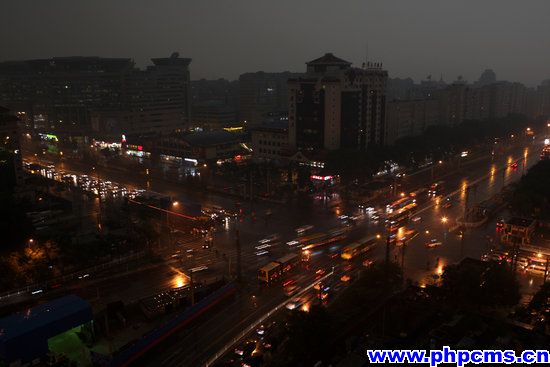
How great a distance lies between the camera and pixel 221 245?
3788 cm

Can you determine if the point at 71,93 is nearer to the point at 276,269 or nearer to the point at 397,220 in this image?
the point at 397,220

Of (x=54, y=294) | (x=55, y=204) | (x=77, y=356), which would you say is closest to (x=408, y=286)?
(x=77, y=356)

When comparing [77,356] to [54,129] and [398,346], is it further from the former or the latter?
[54,129]

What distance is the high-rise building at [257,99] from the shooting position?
124688mm

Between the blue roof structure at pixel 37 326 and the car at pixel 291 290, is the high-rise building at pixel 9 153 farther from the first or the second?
the car at pixel 291 290

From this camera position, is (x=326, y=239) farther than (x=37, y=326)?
Yes

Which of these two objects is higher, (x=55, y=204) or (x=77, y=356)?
(x=55, y=204)

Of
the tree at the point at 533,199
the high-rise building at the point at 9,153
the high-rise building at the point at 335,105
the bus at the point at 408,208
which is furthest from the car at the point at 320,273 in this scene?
the high-rise building at the point at 335,105

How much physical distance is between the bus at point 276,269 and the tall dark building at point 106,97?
74.5 meters

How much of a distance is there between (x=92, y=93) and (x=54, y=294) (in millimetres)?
88196

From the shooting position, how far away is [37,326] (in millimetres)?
22969

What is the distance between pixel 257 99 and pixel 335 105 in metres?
62.7

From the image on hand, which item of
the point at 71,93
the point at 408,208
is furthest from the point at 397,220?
the point at 71,93

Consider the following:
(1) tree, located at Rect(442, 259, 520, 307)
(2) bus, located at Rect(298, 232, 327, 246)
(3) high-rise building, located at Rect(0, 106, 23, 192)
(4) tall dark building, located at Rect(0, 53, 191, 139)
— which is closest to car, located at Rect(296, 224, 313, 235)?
(2) bus, located at Rect(298, 232, 327, 246)
